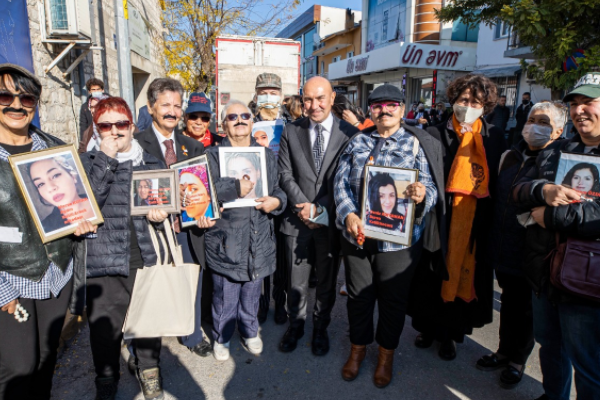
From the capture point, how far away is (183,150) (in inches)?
123

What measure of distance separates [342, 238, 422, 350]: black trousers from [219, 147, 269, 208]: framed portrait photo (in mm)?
817

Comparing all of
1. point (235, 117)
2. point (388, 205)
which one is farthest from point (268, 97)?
point (388, 205)

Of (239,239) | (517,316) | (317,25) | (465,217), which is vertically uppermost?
(317,25)

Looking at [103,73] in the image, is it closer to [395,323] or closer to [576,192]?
[395,323]

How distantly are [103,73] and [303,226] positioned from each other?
26.9ft

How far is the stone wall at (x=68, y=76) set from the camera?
582 centimetres

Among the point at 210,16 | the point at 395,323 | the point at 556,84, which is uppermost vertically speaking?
the point at 210,16

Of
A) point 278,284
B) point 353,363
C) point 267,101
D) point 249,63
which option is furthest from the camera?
point 249,63

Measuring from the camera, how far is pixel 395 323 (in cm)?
282

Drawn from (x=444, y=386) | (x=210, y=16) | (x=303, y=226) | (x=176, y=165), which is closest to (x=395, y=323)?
(x=444, y=386)

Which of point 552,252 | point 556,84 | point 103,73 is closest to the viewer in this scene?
point 552,252

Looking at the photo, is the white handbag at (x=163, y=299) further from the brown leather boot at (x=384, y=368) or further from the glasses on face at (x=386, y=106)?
the glasses on face at (x=386, y=106)

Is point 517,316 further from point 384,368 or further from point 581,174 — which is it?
point 581,174

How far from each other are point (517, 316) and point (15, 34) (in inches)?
258
